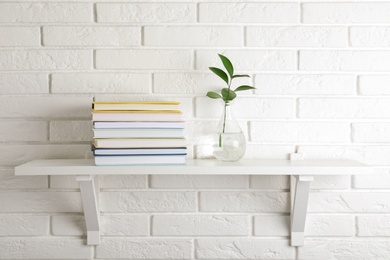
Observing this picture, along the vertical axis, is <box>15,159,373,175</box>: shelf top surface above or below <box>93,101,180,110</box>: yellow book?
below

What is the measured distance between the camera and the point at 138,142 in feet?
4.14

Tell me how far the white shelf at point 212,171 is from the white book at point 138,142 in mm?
55

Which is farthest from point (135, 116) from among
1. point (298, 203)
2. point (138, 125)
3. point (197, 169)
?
point (298, 203)

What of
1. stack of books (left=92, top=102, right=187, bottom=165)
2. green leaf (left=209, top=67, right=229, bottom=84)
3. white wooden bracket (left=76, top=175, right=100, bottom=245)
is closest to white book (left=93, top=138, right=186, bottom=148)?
stack of books (left=92, top=102, right=187, bottom=165)

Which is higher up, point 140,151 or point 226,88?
point 226,88

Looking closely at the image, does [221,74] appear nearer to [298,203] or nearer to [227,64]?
[227,64]

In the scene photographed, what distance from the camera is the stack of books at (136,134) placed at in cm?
125

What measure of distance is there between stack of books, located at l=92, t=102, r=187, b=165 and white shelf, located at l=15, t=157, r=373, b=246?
0.03 meters

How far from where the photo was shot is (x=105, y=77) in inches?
56.4

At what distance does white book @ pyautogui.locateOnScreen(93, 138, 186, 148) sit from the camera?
1248 mm

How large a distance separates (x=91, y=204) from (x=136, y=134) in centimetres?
27

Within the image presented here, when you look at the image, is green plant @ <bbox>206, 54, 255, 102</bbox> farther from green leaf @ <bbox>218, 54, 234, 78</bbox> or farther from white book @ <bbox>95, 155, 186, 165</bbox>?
white book @ <bbox>95, 155, 186, 165</bbox>

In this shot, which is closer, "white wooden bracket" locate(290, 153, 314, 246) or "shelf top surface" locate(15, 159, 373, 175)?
"shelf top surface" locate(15, 159, 373, 175)

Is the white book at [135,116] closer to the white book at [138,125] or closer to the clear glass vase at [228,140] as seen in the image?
the white book at [138,125]
